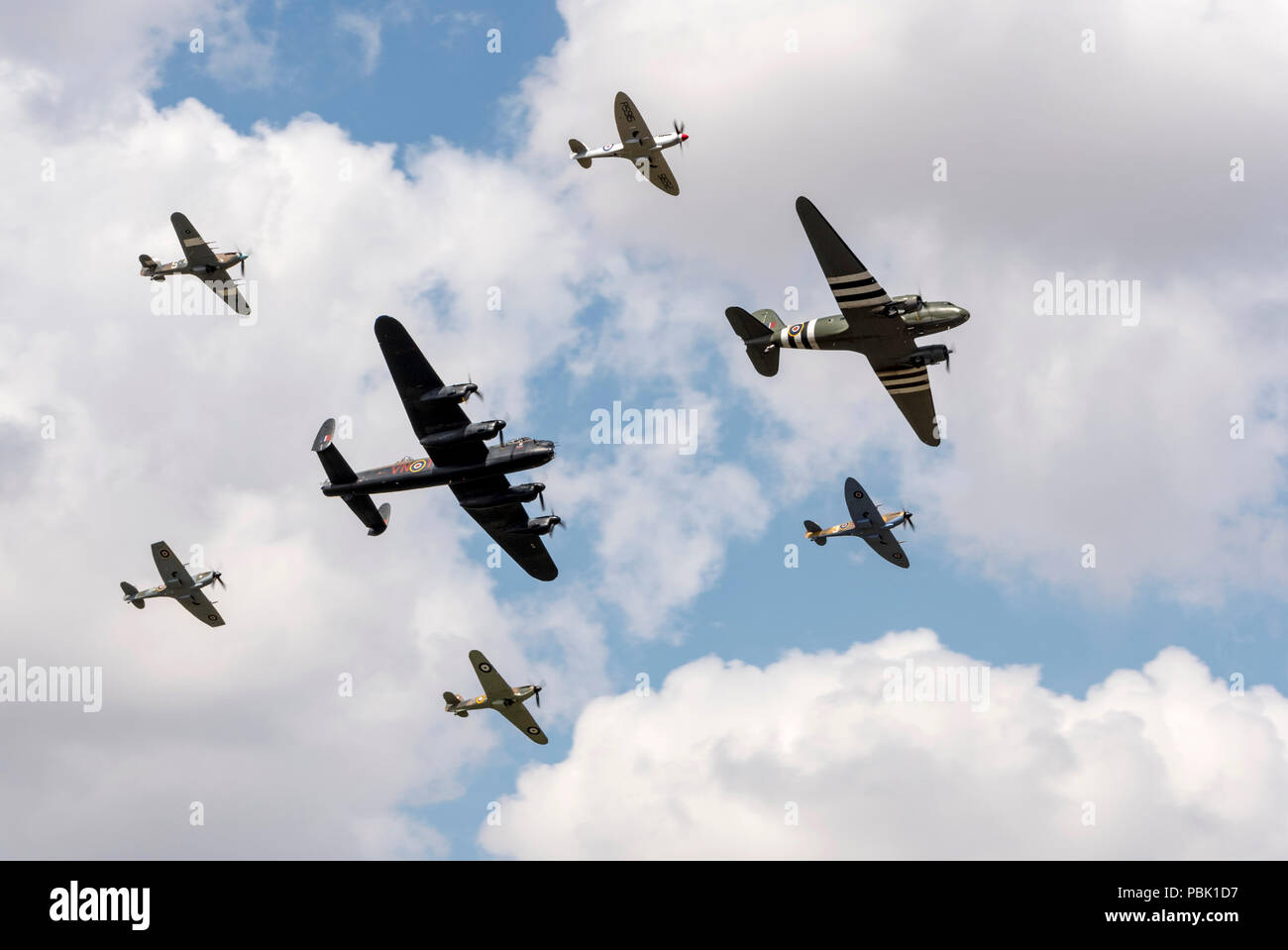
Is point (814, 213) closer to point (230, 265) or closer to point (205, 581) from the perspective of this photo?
point (230, 265)

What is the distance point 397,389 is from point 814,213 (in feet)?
74.7

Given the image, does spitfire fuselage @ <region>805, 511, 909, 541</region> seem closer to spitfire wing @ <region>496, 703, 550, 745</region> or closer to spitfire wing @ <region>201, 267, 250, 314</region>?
spitfire wing @ <region>496, 703, 550, 745</region>

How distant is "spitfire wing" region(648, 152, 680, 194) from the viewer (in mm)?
93625

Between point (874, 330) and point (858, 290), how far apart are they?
241cm

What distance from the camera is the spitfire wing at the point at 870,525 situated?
10169cm

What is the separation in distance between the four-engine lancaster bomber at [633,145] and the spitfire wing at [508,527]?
26294mm

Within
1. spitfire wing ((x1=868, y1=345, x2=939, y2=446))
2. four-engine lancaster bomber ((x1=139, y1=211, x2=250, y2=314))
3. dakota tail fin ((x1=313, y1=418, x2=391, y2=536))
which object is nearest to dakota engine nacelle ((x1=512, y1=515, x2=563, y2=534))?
dakota tail fin ((x1=313, y1=418, x2=391, y2=536))

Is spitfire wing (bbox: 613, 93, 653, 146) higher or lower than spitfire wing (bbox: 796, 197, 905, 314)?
higher

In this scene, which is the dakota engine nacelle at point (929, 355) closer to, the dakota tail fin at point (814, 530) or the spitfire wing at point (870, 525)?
the spitfire wing at point (870, 525)

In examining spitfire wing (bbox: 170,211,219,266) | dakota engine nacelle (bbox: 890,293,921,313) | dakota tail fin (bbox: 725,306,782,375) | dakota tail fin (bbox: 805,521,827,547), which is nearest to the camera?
dakota engine nacelle (bbox: 890,293,921,313)

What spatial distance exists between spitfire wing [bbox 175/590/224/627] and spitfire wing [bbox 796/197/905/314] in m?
50.2

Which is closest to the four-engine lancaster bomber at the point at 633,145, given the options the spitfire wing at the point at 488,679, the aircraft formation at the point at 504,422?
the aircraft formation at the point at 504,422
